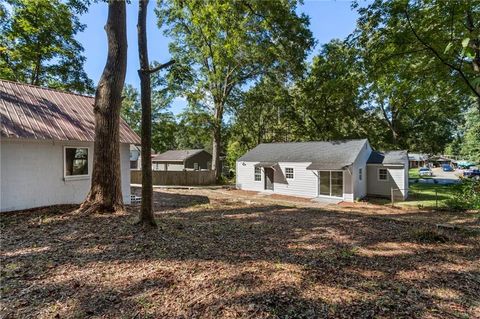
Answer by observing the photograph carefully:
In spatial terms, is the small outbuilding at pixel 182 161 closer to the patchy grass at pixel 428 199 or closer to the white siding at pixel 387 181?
the white siding at pixel 387 181

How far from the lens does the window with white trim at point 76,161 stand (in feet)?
29.1

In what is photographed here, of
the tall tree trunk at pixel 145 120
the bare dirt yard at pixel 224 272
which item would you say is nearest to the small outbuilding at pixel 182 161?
the bare dirt yard at pixel 224 272

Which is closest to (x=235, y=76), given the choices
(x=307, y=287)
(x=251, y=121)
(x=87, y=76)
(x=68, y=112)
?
(x=251, y=121)

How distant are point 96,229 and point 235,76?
2209cm

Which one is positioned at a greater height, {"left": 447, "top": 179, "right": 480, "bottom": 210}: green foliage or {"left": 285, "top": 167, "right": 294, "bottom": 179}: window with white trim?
{"left": 285, "top": 167, "right": 294, "bottom": 179}: window with white trim

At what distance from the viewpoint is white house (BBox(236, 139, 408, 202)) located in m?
17.0

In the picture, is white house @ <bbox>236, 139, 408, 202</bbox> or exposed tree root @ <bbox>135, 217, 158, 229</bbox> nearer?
exposed tree root @ <bbox>135, 217, 158, 229</bbox>

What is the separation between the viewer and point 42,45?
17203 millimetres

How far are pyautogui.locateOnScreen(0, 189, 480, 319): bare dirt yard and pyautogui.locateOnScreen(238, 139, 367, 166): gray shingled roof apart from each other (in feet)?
36.9

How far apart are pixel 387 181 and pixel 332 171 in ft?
14.5

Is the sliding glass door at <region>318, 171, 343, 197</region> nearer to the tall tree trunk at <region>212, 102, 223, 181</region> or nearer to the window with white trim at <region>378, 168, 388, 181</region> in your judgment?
the window with white trim at <region>378, 168, 388, 181</region>

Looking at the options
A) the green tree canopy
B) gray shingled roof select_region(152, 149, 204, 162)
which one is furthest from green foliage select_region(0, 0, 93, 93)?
gray shingled roof select_region(152, 149, 204, 162)

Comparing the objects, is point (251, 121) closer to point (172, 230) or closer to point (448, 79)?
point (448, 79)

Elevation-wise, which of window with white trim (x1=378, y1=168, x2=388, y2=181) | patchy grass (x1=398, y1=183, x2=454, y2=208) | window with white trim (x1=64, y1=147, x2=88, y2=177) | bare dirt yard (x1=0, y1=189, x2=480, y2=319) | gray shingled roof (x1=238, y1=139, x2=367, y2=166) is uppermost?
gray shingled roof (x1=238, y1=139, x2=367, y2=166)
